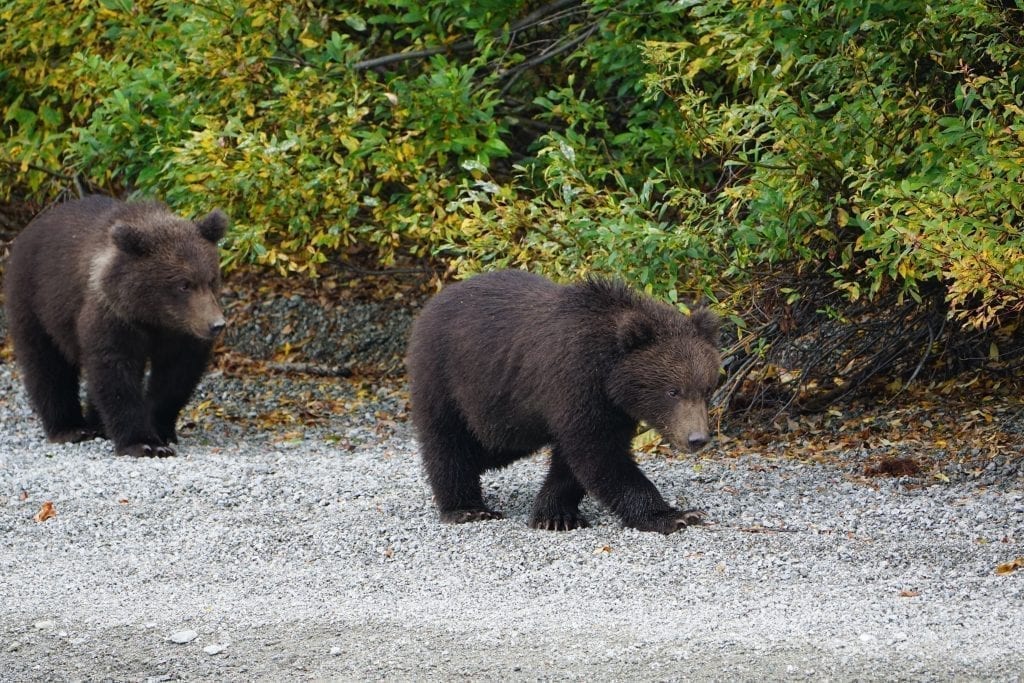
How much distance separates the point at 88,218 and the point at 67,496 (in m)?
2.96

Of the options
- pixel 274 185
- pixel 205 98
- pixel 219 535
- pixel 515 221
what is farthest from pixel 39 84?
pixel 219 535

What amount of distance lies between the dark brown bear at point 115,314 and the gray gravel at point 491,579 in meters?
0.92

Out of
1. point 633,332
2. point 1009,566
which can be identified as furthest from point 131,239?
point 1009,566

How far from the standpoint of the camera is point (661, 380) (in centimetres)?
748

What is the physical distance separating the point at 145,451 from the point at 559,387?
4011 mm

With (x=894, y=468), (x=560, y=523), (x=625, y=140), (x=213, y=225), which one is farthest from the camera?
(x=625, y=140)

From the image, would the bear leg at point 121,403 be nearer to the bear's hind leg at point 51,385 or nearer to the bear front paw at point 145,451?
the bear front paw at point 145,451

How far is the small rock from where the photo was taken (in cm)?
638

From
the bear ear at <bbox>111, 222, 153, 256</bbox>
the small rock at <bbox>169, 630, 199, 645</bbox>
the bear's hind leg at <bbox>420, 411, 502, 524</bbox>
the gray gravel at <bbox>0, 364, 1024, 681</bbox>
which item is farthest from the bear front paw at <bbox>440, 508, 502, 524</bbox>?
the bear ear at <bbox>111, 222, 153, 256</bbox>

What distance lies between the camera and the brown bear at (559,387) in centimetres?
750

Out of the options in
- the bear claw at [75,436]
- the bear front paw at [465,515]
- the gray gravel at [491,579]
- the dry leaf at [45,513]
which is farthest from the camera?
the bear claw at [75,436]

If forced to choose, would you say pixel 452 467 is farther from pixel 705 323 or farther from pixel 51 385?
pixel 51 385

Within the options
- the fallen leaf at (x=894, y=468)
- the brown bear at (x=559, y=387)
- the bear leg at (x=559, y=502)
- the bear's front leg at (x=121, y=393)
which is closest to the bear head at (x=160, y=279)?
the bear's front leg at (x=121, y=393)

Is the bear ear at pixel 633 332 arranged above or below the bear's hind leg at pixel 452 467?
above
